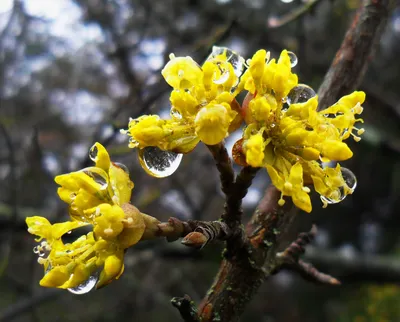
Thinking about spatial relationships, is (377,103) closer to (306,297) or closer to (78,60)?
(78,60)

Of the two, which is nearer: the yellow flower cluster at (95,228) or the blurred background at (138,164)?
the yellow flower cluster at (95,228)

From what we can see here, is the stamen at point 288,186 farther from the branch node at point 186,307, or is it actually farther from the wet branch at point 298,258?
the wet branch at point 298,258

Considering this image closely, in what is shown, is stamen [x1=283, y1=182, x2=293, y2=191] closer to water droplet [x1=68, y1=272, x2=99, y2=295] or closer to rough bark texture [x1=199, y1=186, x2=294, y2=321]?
rough bark texture [x1=199, y1=186, x2=294, y2=321]

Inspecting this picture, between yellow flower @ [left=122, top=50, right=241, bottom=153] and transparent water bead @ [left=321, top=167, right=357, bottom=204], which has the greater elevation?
yellow flower @ [left=122, top=50, right=241, bottom=153]

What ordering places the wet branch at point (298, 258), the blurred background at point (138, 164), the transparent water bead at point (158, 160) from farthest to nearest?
the blurred background at point (138, 164) < the wet branch at point (298, 258) < the transparent water bead at point (158, 160)

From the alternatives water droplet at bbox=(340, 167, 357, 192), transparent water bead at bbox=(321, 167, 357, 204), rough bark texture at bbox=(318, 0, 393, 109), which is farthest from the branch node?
rough bark texture at bbox=(318, 0, 393, 109)

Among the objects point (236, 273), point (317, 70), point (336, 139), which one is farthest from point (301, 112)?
point (317, 70)

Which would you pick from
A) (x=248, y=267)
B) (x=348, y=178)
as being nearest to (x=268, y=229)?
→ (x=248, y=267)

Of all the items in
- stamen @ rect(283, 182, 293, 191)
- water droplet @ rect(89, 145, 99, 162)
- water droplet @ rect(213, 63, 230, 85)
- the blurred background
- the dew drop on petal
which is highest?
water droplet @ rect(213, 63, 230, 85)

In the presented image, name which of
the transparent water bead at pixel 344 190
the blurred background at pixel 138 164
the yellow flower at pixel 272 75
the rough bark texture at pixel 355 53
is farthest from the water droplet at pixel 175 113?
the blurred background at pixel 138 164
